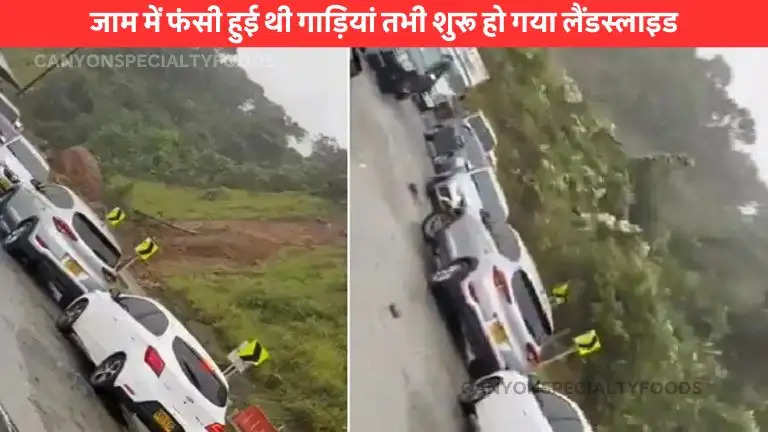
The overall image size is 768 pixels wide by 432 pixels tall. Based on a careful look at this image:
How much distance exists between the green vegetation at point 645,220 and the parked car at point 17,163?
3.12 feet

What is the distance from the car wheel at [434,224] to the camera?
2.47 m

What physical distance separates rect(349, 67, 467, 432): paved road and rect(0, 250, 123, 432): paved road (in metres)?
0.54

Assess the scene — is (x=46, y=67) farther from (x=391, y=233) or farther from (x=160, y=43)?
(x=391, y=233)

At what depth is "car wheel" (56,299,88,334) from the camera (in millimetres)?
2389

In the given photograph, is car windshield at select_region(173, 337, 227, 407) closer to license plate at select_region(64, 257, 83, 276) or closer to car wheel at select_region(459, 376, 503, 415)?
license plate at select_region(64, 257, 83, 276)

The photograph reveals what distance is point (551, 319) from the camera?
241cm

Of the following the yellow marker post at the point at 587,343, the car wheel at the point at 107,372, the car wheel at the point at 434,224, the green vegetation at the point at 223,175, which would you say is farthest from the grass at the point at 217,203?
the yellow marker post at the point at 587,343

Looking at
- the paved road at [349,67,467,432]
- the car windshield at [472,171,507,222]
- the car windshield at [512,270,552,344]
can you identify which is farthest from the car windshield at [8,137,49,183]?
the car windshield at [512,270,552,344]

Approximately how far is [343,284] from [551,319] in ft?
1.44

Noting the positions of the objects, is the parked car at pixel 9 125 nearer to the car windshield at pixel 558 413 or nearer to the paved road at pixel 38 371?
the paved road at pixel 38 371

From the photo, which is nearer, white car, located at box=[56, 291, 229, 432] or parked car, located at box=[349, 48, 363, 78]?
white car, located at box=[56, 291, 229, 432]

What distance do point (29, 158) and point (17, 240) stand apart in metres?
0.17

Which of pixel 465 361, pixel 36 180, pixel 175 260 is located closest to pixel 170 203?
pixel 175 260

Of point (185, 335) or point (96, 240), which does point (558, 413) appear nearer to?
point (185, 335)
